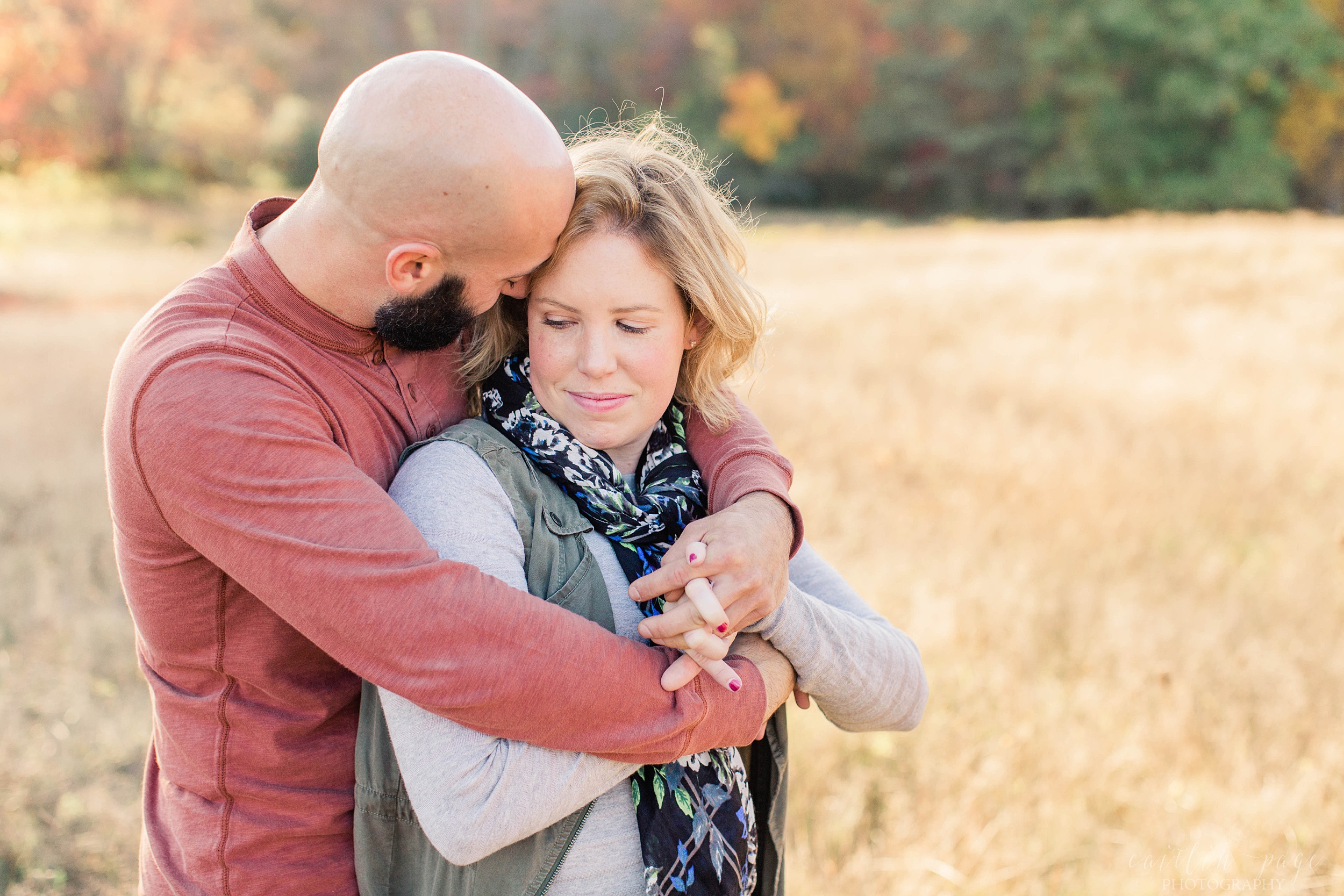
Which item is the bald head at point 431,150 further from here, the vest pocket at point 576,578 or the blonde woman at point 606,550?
the vest pocket at point 576,578

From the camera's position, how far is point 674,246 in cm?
212

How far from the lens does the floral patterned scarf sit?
1.77 metres

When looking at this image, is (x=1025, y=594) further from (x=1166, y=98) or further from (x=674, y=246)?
(x=1166, y=98)

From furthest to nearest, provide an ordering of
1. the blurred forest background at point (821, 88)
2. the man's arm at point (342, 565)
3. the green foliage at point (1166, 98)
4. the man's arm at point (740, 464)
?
the green foliage at point (1166, 98)
the blurred forest background at point (821, 88)
the man's arm at point (740, 464)
the man's arm at point (342, 565)

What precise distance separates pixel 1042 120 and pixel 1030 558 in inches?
1536

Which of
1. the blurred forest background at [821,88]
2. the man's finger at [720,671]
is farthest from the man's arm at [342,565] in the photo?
the blurred forest background at [821,88]

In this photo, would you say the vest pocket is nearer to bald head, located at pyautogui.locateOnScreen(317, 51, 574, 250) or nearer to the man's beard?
the man's beard

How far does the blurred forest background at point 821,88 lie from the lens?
31.9 meters

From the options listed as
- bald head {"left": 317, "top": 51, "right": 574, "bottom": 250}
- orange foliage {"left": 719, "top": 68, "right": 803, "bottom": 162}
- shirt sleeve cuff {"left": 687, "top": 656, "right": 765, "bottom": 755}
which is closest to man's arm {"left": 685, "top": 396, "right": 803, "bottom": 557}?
shirt sleeve cuff {"left": 687, "top": 656, "right": 765, "bottom": 755}

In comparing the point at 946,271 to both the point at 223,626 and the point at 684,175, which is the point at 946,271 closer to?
the point at 684,175

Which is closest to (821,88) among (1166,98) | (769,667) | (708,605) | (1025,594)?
(1166,98)

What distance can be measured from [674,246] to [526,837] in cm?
124

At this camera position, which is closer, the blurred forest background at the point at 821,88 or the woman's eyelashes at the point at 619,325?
the woman's eyelashes at the point at 619,325

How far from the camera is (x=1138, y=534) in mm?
5293
